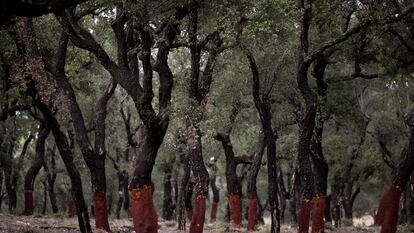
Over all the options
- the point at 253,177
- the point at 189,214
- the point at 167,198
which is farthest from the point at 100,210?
the point at 167,198

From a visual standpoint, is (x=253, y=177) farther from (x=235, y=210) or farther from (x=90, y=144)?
(x=90, y=144)

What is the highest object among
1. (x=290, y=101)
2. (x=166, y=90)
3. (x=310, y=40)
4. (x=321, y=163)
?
(x=310, y=40)

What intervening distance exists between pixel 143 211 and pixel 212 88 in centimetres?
1366

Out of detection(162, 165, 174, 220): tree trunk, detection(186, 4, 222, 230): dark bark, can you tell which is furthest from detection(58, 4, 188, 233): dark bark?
detection(162, 165, 174, 220): tree trunk

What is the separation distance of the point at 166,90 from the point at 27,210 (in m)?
17.6

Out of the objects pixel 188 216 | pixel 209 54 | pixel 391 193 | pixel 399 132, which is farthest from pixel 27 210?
pixel 399 132

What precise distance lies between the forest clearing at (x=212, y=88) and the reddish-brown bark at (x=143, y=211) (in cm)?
3

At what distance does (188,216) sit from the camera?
38.2m

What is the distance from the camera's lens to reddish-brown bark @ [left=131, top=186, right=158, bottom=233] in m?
14.7

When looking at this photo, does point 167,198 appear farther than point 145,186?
Yes

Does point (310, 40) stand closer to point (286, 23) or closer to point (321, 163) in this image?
point (286, 23)

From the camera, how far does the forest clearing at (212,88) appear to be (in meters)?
15.4

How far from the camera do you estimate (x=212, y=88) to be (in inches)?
1086

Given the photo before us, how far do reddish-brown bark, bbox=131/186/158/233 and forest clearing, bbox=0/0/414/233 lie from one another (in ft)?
0.10
